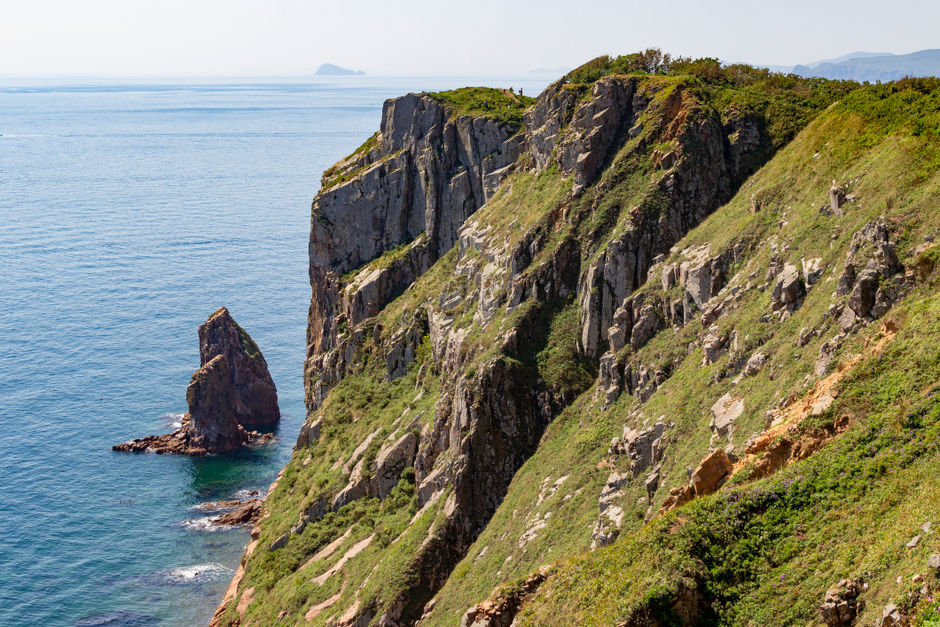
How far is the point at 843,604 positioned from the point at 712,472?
936cm

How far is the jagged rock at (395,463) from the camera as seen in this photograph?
67250 millimetres

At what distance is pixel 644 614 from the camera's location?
2836 centimetres

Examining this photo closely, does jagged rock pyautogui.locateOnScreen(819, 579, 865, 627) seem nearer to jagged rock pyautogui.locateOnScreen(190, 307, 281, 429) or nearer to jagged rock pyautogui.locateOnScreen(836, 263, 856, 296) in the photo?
jagged rock pyautogui.locateOnScreen(836, 263, 856, 296)

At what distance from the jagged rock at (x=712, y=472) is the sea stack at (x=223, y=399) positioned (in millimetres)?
96457

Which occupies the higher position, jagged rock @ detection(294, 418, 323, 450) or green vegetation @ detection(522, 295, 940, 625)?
green vegetation @ detection(522, 295, 940, 625)

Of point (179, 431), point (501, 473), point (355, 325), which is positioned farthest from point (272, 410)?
point (501, 473)

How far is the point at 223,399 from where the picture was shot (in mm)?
119562

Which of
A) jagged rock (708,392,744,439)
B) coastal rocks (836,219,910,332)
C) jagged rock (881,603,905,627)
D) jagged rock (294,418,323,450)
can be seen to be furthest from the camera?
jagged rock (294,418,323,450)

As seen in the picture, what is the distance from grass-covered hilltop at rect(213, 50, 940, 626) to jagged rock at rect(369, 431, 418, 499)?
1.01 ft

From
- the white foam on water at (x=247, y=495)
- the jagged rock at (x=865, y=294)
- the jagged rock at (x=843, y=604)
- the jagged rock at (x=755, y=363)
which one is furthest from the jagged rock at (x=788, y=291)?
the white foam on water at (x=247, y=495)

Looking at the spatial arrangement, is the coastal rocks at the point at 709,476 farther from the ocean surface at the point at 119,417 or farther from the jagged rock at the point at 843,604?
the ocean surface at the point at 119,417

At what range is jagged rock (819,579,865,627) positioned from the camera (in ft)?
79.4

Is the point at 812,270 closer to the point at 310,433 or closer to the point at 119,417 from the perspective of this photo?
the point at 310,433

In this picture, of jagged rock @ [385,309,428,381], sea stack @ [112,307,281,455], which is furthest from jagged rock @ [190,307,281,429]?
jagged rock @ [385,309,428,381]
